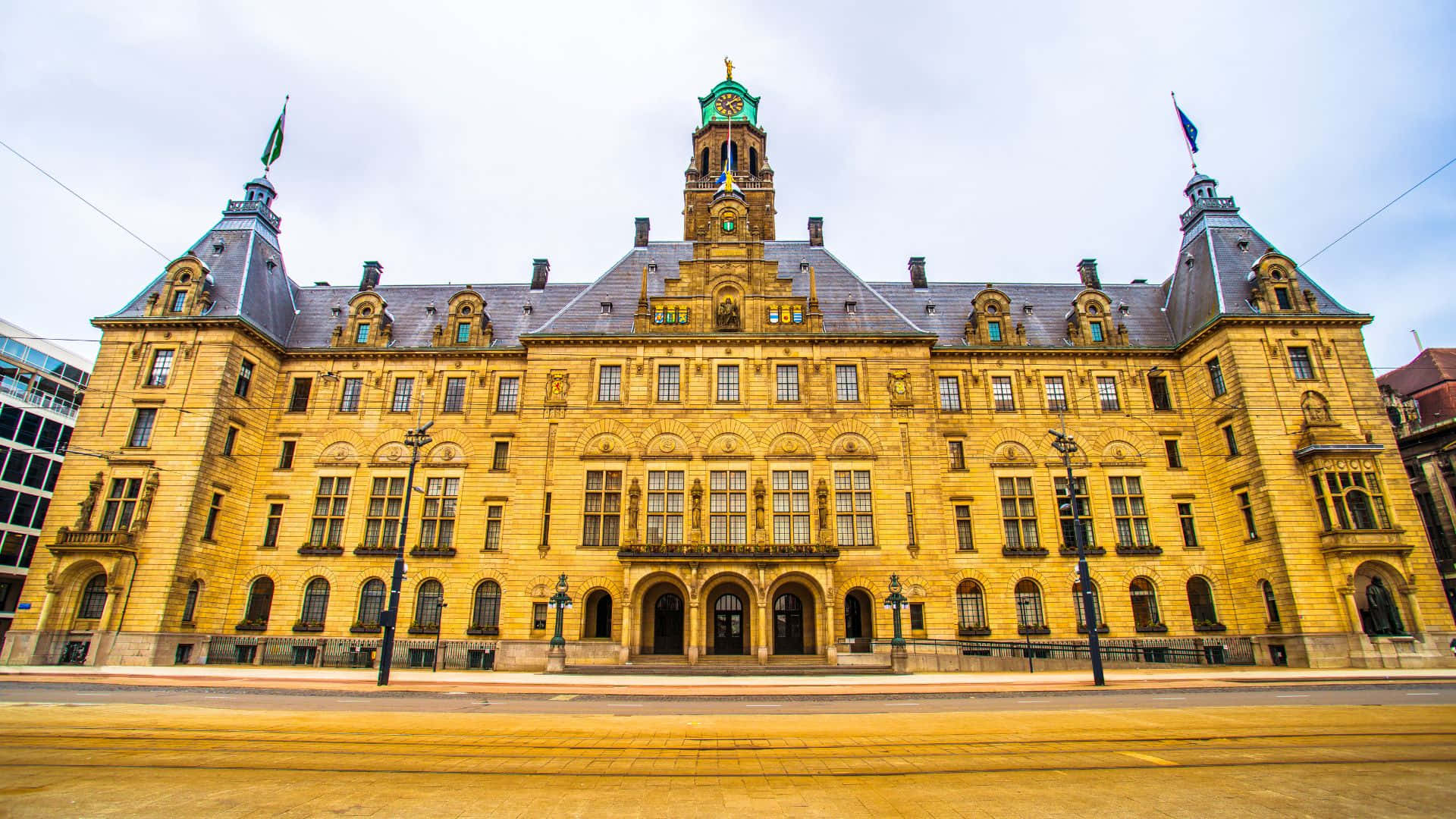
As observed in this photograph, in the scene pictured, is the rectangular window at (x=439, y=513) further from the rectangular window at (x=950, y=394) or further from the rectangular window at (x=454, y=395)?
the rectangular window at (x=950, y=394)

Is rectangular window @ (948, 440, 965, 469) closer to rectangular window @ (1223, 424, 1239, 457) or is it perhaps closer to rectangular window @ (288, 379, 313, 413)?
rectangular window @ (1223, 424, 1239, 457)

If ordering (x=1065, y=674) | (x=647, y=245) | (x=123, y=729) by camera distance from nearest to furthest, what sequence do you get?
(x=123, y=729) < (x=1065, y=674) < (x=647, y=245)

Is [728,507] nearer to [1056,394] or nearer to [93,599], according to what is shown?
[1056,394]

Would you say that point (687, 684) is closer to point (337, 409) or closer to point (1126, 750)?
point (1126, 750)

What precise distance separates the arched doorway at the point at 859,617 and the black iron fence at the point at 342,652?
16584mm

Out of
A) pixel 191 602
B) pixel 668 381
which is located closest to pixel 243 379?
pixel 191 602

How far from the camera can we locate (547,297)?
4231 centimetres

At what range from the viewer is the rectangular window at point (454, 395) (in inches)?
1438

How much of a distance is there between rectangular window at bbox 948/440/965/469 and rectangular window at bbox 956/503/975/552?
206 centimetres

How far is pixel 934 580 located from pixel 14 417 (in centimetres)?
5515

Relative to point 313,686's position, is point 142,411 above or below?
above

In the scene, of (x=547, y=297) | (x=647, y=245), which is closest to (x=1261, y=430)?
(x=647, y=245)

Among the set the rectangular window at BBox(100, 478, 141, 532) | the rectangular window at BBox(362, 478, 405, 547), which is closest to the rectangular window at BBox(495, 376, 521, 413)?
the rectangular window at BBox(362, 478, 405, 547)

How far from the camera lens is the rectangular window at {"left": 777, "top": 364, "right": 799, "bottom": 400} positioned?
35.2 m
